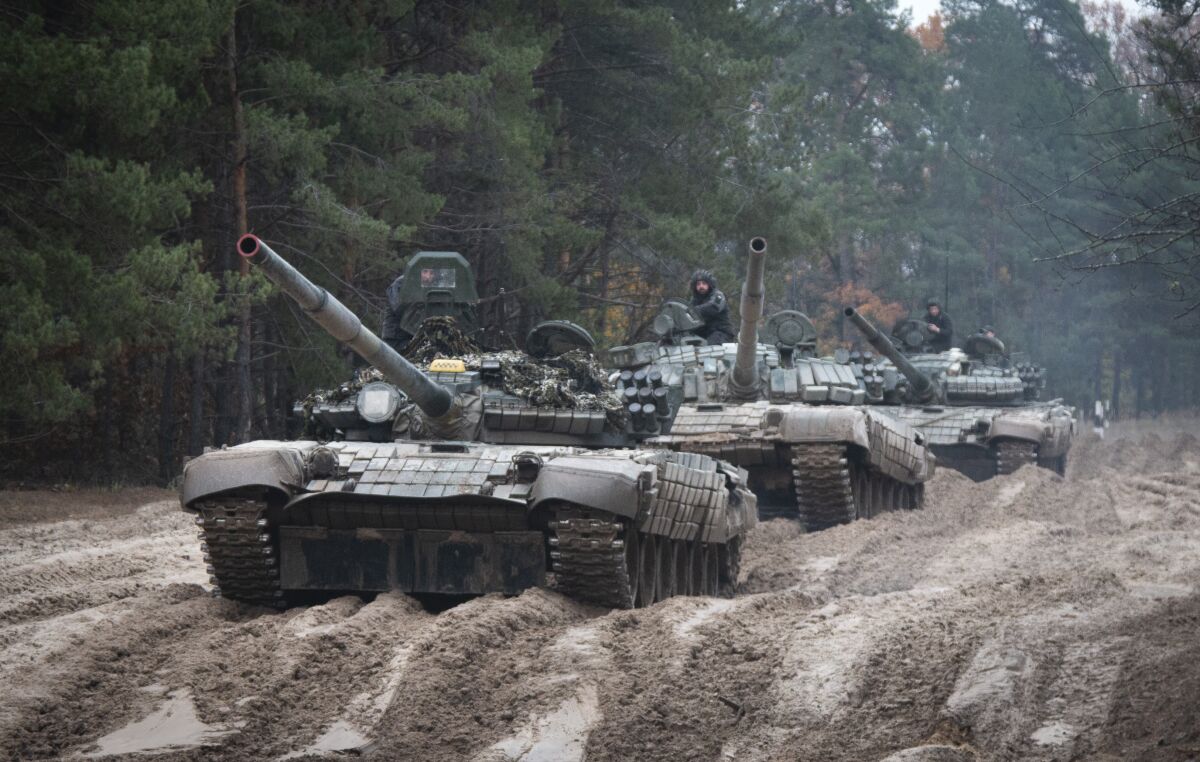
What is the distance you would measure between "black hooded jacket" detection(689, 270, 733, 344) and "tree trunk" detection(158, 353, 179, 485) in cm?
769

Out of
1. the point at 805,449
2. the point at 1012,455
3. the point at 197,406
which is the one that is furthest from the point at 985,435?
the point at 197,406

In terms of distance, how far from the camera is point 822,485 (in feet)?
58.1

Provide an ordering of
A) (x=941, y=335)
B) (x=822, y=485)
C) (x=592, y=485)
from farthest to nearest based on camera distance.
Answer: (x=941, y=335), (x=822, y=485), (x=592, y=485)

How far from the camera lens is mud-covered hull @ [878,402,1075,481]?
24.5 metres

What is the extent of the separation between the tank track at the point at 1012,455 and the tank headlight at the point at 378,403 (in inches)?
570

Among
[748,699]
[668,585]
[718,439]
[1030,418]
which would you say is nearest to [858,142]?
[1030,418]

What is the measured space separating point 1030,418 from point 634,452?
14319 millimetres

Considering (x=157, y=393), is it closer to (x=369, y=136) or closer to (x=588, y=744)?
(x=369, y=136)

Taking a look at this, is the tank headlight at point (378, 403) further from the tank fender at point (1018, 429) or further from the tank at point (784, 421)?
the tank fender at point (1018, 429)

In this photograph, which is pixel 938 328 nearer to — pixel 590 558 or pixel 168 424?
pixel 168 424

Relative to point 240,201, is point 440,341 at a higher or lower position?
lower

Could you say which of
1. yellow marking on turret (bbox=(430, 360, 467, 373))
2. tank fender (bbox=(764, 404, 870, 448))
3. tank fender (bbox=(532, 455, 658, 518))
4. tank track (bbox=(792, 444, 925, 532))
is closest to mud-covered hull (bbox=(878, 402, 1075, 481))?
tank track (bbox=(792, 444, 925, 532))

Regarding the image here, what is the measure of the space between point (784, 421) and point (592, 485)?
7.16 meters

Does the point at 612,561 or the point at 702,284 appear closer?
the point at 612,561
